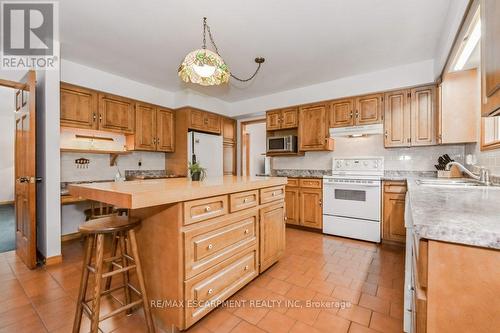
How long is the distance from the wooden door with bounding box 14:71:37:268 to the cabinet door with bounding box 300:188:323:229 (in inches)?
138

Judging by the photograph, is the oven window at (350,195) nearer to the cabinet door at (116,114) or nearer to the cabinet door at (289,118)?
the cabinet door at (289,118)

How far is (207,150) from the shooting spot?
14.8ft

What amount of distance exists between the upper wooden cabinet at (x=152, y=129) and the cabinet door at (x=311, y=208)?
2652 millimetres

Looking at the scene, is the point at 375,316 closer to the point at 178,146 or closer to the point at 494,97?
the point at 494,97

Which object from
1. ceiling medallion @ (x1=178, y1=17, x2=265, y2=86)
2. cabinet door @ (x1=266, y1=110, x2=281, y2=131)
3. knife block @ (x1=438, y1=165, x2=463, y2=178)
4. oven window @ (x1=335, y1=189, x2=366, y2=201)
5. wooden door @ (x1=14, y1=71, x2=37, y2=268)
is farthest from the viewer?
cabinet door @ (x1=266, y1=110, x2=281, y2=131)

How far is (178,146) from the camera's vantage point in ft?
14.3

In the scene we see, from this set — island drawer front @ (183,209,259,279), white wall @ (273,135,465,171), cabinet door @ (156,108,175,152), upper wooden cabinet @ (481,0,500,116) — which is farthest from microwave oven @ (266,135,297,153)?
upper wooden cabinet @ (481,0,500,116)

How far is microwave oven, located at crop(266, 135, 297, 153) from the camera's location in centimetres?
414

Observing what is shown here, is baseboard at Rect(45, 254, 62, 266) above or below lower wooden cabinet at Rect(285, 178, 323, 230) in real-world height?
below

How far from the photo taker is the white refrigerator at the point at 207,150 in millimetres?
4195

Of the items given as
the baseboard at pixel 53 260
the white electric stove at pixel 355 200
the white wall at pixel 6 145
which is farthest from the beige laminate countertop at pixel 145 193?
the white wall at pixel 6 145

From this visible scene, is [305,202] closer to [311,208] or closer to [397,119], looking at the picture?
[311,208]

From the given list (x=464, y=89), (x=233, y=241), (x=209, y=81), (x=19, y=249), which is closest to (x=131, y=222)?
(x=233, y=241)

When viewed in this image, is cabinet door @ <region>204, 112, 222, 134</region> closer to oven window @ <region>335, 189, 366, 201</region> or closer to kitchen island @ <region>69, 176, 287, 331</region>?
oven window @ <region>335, 189, 366, 201</region>
